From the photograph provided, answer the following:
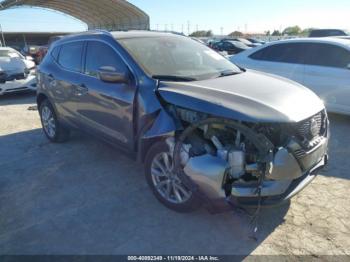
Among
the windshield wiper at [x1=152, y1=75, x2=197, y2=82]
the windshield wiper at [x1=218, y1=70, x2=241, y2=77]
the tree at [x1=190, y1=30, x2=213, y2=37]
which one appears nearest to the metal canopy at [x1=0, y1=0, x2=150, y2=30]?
the tree at [x1=190, y1=30, x2=213, y2=37]

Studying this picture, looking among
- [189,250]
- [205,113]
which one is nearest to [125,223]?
[189,250]

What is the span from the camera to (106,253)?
2.92m

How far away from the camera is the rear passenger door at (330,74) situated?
6.16 m

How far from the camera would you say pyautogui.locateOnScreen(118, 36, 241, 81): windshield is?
3.83 metres

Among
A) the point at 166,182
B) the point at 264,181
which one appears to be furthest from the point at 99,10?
the point at 264,181

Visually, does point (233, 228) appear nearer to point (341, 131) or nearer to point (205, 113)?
point (205, 113)

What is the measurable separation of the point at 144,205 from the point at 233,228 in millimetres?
998

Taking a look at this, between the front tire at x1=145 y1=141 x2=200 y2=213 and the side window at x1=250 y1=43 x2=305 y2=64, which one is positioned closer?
the front tire at x1=145 y1=141 x2=200 y2=213

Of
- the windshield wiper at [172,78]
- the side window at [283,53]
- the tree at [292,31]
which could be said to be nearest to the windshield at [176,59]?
the windshield wiper at [172,78]

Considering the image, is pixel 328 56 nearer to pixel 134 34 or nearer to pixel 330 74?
pixel 330 74

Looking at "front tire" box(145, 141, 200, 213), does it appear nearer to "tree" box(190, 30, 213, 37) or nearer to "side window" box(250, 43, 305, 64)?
"side window" box(250, 43, 305, 64)

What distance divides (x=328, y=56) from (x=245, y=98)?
13.9 feet

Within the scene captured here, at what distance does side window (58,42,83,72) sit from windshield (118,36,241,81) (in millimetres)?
942

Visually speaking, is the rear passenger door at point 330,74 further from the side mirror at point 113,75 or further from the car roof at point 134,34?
the side mirror at point 113,75
